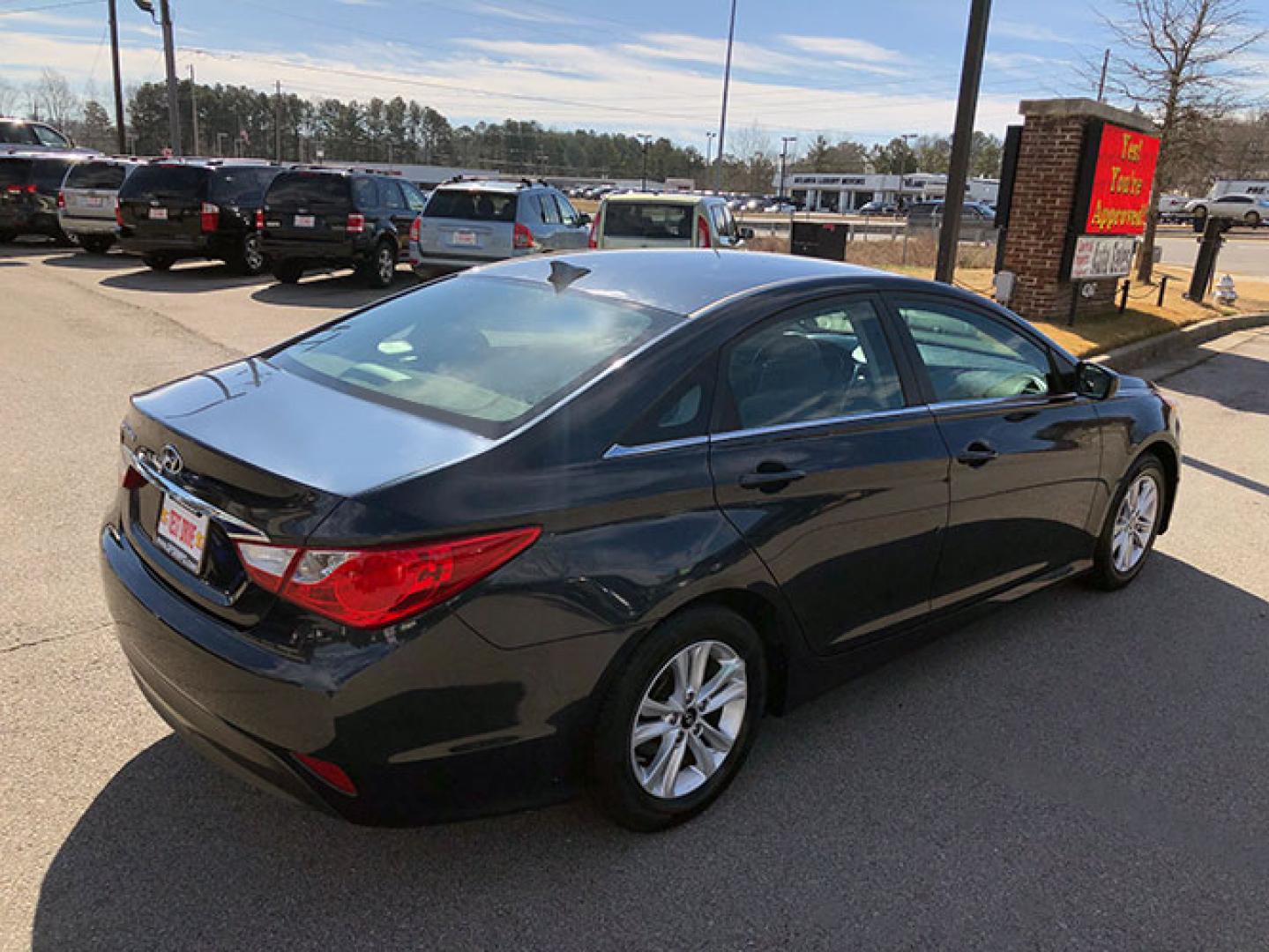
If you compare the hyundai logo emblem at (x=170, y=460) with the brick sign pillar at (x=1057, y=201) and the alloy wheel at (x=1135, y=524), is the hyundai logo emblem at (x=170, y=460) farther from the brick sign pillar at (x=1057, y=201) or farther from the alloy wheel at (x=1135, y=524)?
the brick sign pillar at (x=1057, y=201)

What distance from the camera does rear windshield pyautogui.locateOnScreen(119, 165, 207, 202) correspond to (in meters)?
15.3

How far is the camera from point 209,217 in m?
Answer: 15.4

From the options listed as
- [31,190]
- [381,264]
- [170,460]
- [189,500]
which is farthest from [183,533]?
[31,190]

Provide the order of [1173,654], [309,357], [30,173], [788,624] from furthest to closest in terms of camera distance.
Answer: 1. [30,173]
2. [1173,654]
3. [309,357]
4. [788,624]

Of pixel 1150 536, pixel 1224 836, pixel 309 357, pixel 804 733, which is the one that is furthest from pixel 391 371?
pixel 1150 536

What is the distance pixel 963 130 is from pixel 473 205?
22.2 feet

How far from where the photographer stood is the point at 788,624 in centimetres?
299

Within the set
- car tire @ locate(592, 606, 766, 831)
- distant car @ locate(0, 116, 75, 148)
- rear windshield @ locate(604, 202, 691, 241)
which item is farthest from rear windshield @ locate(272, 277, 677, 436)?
distant car @ locate(0, 116, 75, 148)

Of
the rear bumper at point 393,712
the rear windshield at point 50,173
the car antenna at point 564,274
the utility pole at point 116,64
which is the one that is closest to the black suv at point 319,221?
the rear windshield at point 50,173

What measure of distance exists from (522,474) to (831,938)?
140cm

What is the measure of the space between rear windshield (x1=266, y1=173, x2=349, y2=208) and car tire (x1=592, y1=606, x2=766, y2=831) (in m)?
13.0

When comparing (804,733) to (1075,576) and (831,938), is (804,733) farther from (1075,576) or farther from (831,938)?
(1075,576)

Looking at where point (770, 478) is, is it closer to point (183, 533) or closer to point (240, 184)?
point (183, 533)

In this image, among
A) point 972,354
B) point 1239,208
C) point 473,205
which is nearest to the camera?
point 972,354
